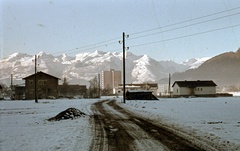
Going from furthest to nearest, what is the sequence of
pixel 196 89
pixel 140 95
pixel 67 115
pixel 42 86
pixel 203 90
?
1. pixel 196 89
2. pixel 203 90
3. pixel 42 86
4. pixel 140 95
5. pixel 67 115

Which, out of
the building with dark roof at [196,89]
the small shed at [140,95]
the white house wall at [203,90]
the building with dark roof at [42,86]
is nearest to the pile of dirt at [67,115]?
the small shed at [140,95]

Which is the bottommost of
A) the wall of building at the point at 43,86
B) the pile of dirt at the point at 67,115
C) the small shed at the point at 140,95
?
the pile of dirt at the point at 67,115

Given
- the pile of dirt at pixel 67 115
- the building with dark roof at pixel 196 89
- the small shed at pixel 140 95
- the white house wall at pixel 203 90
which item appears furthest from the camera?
the white house wall at pixel 203 90

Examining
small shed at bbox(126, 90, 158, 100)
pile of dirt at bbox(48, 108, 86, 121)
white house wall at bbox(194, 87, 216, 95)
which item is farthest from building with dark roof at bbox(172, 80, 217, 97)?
pile of dirt at bbox(48, 108, 86, 121)

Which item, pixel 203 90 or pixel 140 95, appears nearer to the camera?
pixel 140 95

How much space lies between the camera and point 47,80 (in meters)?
87.2

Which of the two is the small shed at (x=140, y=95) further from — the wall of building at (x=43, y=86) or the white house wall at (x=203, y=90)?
the white house wall at (x=203, y=90)

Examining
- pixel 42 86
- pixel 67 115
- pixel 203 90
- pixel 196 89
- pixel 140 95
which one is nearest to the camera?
pixel 67 115

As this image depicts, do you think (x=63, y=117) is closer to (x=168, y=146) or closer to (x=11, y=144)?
(x=11, y=144)

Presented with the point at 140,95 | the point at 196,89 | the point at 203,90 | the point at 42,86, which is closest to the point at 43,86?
the point at 42,86

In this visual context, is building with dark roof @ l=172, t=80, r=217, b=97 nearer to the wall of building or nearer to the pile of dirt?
the wall of building

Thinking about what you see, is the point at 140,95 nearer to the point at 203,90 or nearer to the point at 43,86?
the point at 43,86

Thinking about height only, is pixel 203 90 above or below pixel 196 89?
below

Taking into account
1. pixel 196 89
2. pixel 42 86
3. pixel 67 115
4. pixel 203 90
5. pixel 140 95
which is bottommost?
pixel 67 115
